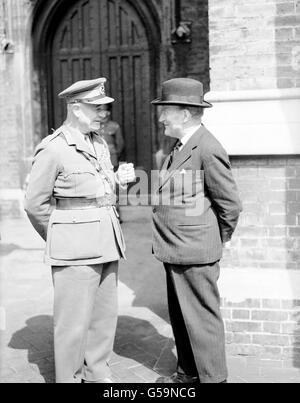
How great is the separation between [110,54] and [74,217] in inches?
286

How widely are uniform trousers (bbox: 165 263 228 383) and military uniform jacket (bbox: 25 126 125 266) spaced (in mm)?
491

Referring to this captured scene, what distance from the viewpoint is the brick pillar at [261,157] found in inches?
148

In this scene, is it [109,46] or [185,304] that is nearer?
[185,304]

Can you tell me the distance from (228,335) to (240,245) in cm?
69

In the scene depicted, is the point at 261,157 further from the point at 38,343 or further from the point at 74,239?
the point at 38,343

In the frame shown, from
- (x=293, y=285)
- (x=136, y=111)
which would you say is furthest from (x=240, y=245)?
(x=136, y=111)

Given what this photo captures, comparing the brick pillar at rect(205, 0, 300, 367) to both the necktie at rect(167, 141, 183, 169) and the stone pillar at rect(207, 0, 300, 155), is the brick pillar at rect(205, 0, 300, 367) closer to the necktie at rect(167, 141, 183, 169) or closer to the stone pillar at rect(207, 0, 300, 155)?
the stone pillar at rect(207, 0, 300, 155)

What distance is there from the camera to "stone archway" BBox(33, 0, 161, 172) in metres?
9.65

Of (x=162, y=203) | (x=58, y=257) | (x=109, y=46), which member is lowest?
(x=58, y=257)

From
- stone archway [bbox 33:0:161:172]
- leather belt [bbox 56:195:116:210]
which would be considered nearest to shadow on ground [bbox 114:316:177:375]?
leather belt [bbox 56:195:116:210]

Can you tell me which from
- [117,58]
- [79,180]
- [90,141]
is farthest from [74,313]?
[117,58]

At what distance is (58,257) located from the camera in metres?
3.14

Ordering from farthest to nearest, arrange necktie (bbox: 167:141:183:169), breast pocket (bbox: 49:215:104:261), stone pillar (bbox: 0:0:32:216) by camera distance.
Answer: stone pillar (bbox: 0:0:32:216) < necktie (bbox: 167:141:183:169) < breast pocket (bbox: 49:215:104:261)
